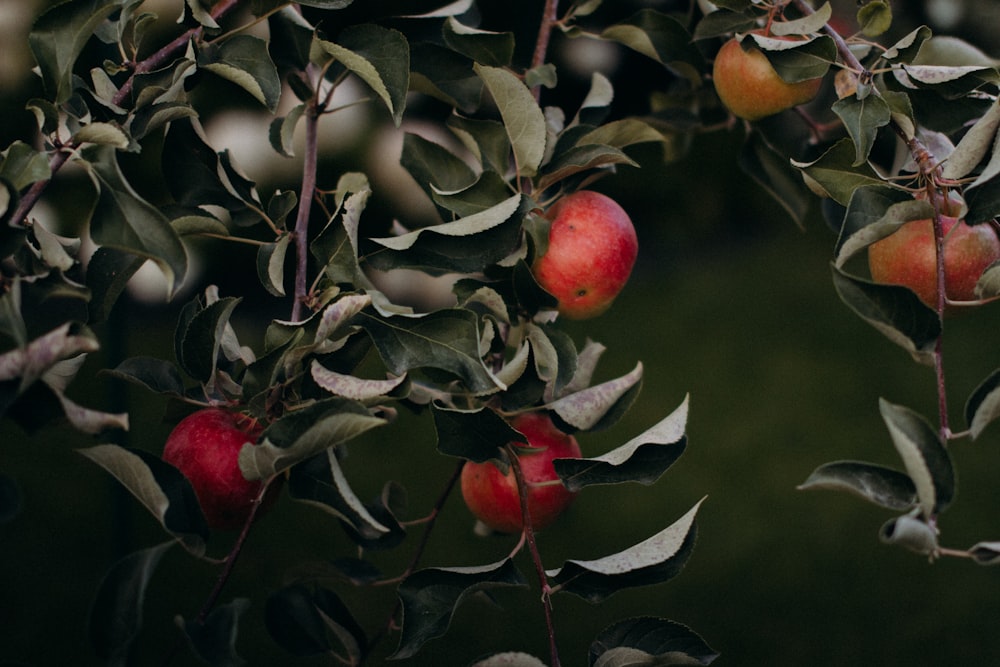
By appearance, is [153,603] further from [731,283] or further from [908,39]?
[731,283]

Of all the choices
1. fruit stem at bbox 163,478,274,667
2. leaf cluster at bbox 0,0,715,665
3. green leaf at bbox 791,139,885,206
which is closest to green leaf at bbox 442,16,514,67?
leaf cluster at bbox 0,0,715,665

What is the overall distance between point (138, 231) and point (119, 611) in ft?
0.74

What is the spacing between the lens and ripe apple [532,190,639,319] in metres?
0.80

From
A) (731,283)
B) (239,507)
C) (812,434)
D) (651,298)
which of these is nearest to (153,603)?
(239,507)

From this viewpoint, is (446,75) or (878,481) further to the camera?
(446,75)

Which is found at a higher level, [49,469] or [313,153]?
[313,153]

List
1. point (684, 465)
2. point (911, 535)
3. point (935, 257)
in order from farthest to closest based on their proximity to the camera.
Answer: point (684, 465) < point (935, 257) < point (911, 535)

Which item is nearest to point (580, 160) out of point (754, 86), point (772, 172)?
point (754, 86)

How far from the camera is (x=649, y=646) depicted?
0.63 metres

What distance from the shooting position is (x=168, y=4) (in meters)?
2.19

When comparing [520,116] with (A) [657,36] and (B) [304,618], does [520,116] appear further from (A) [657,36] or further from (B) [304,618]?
(B) [304,618]

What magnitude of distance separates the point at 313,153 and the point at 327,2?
0.52ft

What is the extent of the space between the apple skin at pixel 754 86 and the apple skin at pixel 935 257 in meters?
0.14

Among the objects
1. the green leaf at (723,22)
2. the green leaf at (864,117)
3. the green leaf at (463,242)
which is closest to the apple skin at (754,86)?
the green leaf at (723,22)
